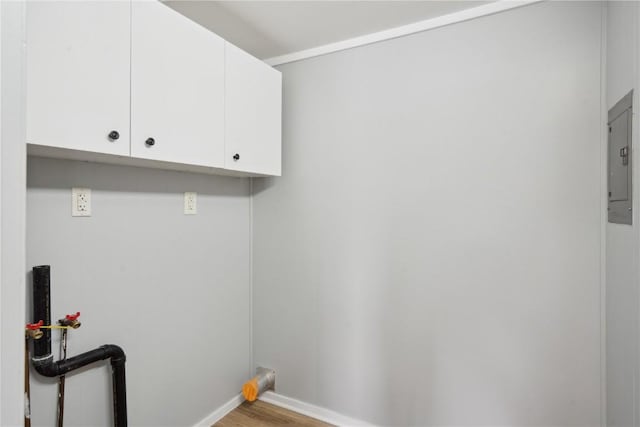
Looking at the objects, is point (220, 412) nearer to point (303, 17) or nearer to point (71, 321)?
point (71, 321)

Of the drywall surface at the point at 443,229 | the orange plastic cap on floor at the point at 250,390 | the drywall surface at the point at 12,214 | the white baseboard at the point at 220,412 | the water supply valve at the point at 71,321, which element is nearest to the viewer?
the drywall surface at the point at 12,214

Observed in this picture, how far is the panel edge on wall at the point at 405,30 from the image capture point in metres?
1.71

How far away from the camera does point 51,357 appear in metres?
1.34

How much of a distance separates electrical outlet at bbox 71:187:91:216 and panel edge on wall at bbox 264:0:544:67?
1.48 m

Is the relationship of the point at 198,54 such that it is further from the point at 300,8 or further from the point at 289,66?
the point at 289,66

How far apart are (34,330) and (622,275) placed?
221 cm

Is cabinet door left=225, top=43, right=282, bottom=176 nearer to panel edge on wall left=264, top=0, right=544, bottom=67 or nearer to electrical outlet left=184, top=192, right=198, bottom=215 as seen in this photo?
panel edge on wall left=264, top=0, right=544, bottom=67

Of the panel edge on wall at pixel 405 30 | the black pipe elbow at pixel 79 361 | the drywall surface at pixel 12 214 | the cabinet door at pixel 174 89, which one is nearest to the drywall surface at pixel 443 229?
the panel edge on wall at pixel 405 30

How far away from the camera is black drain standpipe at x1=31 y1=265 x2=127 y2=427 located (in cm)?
128

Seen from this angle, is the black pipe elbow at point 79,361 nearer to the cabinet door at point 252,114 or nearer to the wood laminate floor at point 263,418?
the wood laminate floor at point 263,418

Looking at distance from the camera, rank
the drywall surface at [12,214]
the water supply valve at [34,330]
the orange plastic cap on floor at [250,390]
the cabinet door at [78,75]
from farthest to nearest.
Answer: the orange plastic cap on floor at [250,390] < the water supply valve at [34,330] < the cabinet door at [78,75] < the drywall surface at [12,214]

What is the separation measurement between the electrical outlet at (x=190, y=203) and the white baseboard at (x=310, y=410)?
4.54ft

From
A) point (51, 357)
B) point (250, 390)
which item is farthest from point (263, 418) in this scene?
point (51, 357)

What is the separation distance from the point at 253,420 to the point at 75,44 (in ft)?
7.14
